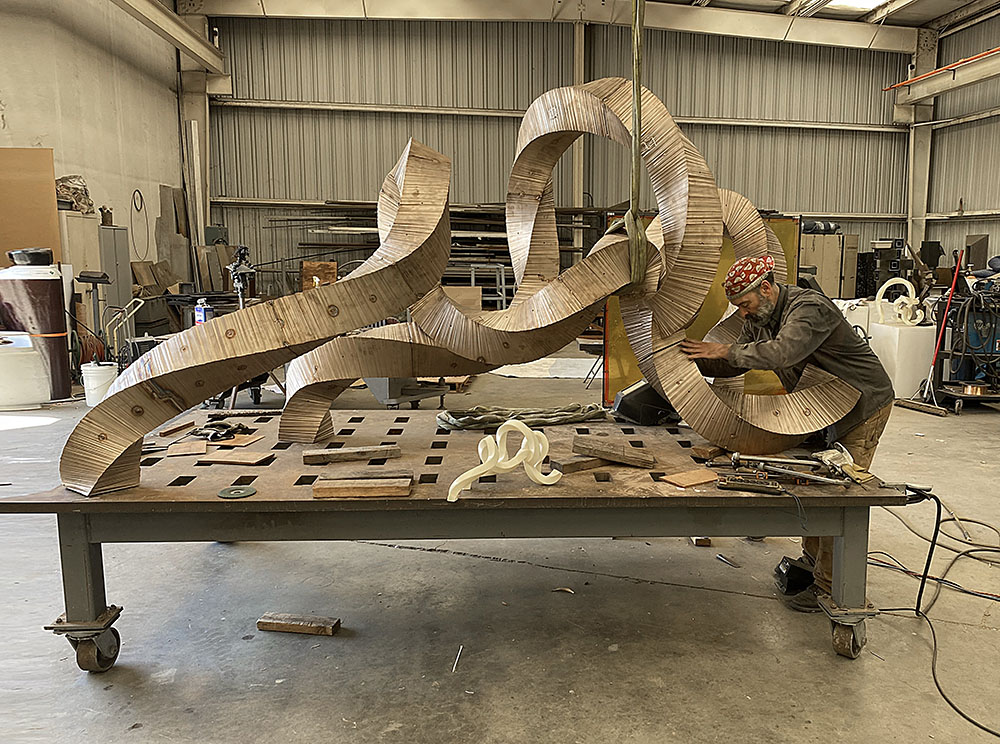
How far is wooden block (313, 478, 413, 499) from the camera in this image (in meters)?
2.27

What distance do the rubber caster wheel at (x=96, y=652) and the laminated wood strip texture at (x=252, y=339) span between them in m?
0.51

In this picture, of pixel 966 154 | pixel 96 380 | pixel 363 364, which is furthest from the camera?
pixel 966 154

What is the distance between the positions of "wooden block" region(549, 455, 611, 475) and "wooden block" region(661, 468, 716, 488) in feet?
0.86

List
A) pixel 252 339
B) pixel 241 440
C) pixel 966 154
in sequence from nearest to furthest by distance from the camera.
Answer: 1. pixel 252 339
2. pixel 241 440
3. pixel 966 154

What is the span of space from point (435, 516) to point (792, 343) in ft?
4.67

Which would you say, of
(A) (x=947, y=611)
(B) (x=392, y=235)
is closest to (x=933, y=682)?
(A) (x=947, y=611)

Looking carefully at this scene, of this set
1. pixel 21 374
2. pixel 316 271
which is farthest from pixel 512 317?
pixel 316 271

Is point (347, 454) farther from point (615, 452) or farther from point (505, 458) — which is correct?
point (615, 452)

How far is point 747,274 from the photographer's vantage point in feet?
9.20

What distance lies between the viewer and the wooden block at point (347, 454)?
8.98ft

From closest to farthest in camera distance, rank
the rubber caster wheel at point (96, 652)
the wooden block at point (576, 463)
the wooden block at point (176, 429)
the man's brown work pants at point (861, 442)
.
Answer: the rubber caster wheel at point (96, 652) → the wooden block at point (576, 463) → the man's brown work pants at point (861, 442) → the wooden block at point (176, 429)

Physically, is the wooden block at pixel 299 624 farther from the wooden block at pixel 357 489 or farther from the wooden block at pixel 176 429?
the wooden block at pixel 176 429

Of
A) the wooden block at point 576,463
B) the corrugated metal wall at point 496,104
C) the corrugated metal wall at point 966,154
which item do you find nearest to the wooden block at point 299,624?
the wooden block at point 576,463

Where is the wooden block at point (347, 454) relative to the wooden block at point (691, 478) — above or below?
above
